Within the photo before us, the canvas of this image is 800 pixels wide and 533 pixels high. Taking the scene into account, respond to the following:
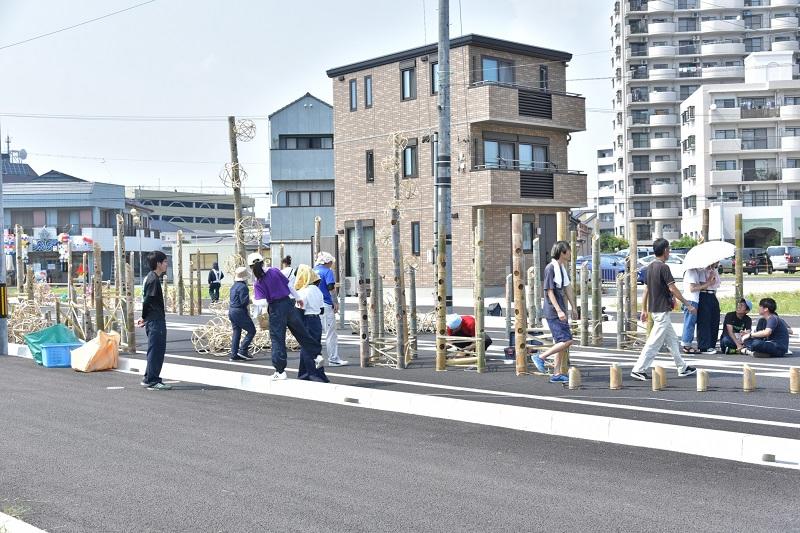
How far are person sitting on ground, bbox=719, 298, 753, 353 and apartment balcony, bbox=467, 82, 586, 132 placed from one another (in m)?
21.1

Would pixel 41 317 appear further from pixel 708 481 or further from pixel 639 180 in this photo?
pixel 639 180

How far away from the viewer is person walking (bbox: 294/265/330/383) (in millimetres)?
11992

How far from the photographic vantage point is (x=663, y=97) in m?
81.1

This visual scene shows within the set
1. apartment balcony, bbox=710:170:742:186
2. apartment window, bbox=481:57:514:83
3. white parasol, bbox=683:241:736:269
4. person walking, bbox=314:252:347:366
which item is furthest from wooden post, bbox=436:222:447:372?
apartment balcony, bbox=710:170:742:186

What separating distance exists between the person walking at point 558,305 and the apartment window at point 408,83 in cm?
2668

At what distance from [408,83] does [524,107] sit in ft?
16.7

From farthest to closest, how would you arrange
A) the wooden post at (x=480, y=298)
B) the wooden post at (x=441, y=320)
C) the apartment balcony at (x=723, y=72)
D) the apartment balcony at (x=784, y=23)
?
1. the apartment balcony at (x=723, y=72)
2. the apartment balcony at (x=784, y=23)
3. the wooden post at (x=441, y=320)
4. the wooden post at (x=480, y=298)

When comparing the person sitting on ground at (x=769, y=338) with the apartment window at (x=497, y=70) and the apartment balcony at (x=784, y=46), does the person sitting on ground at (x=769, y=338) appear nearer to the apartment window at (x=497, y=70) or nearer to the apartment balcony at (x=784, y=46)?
the apartment window at (x=497, y=70)

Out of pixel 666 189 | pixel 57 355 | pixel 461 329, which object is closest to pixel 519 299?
pixel 461 329

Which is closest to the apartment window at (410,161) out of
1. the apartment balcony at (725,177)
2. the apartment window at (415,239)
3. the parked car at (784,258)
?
the apartment window at (415,239)

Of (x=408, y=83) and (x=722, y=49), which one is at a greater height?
(x=722, y=49)

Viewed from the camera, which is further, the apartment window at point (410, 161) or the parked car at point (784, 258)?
the parked car at point (784, 258)

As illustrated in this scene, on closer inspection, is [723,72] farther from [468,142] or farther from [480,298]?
[480,298]

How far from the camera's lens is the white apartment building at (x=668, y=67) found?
7931cm
